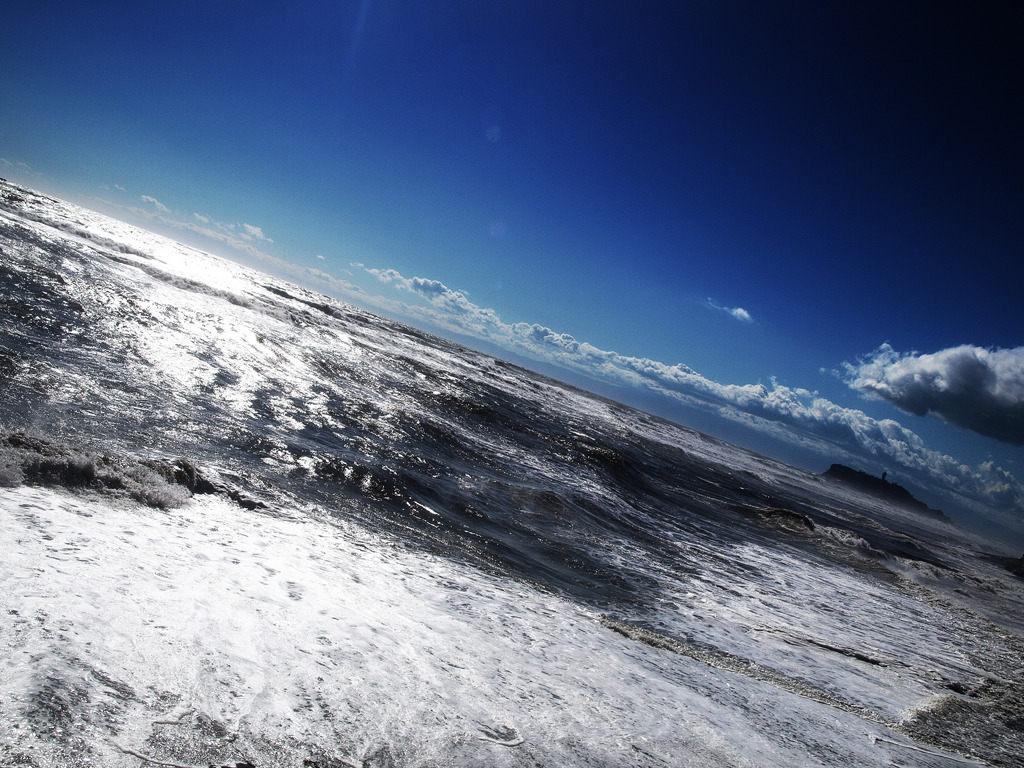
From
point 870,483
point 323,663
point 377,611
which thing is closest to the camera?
point 323,663

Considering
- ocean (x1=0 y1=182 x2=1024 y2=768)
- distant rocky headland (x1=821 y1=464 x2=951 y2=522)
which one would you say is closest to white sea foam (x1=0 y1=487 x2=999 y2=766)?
ocean (x1=0 y1=182 x2=1024 y2=768)

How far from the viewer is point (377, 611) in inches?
155

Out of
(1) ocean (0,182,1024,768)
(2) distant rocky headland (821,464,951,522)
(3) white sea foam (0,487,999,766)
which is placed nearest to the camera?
(3) white sea foam (0,487,999,766)

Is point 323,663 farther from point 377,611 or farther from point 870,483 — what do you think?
point 870,483

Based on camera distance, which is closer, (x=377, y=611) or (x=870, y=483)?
(x=377, y=611)

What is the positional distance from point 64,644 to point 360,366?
689 inches

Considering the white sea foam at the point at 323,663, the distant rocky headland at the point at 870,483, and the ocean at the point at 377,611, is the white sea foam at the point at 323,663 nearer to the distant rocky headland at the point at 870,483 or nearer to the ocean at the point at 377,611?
the ocean at the point at 377,611

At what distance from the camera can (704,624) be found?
19.6ft

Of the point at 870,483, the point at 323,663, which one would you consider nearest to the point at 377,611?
the point at 323,663

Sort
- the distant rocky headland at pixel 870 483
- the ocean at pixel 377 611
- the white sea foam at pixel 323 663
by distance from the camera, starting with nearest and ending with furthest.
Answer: the white sea foam at pixel 323 663 < the ocean at pixel 377 611 < the distant rocky headland at pixel 870 483

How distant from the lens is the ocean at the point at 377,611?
98.3 inches

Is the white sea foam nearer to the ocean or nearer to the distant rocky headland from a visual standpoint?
the ocean

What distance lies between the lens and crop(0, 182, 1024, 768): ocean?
98.3 inches

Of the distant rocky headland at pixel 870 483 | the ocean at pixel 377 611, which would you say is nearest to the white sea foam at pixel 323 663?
the ocean at pixel 377 611
